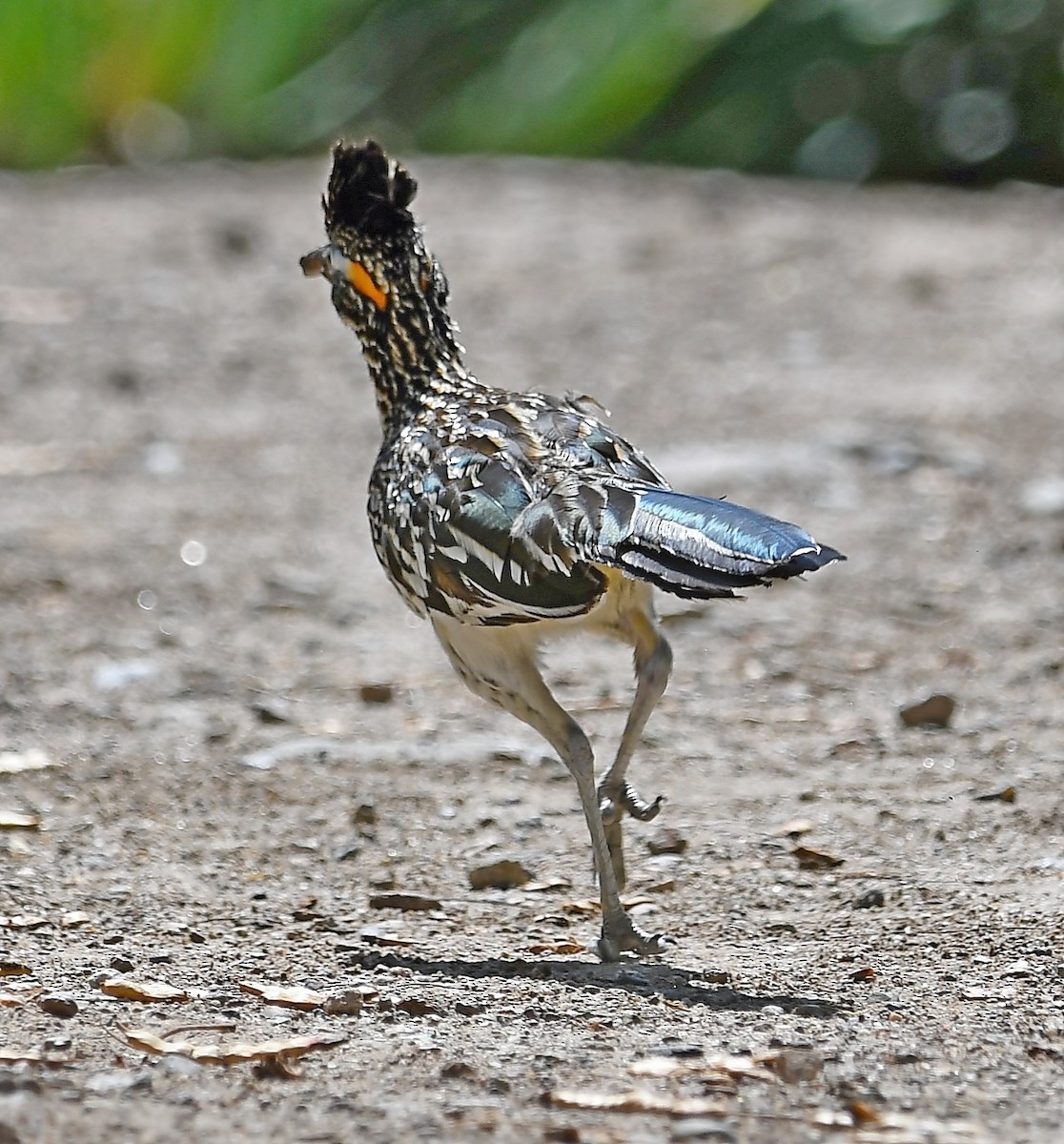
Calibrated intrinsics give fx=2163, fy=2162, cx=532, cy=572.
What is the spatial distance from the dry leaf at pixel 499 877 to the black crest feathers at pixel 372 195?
1.53m

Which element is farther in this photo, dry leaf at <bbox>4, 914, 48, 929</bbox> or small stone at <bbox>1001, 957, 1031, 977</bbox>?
dry leaf at <bbox>4, 914, 48, 929</bbox>

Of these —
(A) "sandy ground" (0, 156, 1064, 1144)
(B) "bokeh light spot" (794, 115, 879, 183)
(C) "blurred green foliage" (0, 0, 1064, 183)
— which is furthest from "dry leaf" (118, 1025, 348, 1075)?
(B) "bokeh light spot" (794, 115, 879, 183)

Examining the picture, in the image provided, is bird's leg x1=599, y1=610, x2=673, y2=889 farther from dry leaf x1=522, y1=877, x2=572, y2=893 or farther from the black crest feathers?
the black crest feathers

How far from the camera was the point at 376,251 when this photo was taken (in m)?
5.20

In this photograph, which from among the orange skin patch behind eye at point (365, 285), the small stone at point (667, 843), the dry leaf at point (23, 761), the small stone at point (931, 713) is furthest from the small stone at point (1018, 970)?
the dry leaf at point (23, 761)

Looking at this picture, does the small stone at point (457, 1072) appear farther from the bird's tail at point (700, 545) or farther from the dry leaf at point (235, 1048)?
the bird's tail at point (700, 545)

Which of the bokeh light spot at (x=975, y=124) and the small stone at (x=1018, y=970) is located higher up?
the bokeh light spot at (x=975, y=124)

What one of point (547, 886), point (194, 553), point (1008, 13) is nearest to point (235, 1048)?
point (547, 886)

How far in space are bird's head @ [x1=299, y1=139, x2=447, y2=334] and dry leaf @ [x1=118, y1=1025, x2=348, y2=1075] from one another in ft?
6.73

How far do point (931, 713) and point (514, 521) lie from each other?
199 cm

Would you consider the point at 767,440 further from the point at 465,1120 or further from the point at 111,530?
the point at 465,1120

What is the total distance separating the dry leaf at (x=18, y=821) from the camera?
5184 millimetres

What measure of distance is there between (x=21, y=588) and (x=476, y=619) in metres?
3.03

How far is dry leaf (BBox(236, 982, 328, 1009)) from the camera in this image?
405 cm
